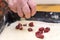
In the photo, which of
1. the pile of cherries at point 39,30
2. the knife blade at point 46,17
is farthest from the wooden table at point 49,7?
the pile of cherries at point 39,30

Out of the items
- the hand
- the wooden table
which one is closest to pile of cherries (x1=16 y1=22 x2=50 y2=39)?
the wooden table

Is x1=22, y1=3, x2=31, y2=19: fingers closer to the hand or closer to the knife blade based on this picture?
the hand

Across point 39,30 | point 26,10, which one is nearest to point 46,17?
point 39,30

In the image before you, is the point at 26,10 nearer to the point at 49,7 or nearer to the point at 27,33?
the point at 27,33

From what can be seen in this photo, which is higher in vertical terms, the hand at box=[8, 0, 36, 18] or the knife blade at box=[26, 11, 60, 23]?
the hand at box=[8, 0, 36, 18]

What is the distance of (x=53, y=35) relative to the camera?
41.9 inches

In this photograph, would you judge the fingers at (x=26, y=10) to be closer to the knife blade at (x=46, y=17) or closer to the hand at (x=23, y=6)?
the hand at (x=23, y=6)

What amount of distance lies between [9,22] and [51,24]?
0.28m

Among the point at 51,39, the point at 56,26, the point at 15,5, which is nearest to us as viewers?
the point at 15,5

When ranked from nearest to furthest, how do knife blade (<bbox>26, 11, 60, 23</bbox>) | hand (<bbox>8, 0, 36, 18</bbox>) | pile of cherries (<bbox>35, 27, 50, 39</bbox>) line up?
1. hand (<bbox>8, 0, 36, 18</bbox>)
2. pile of cherries (<bbox>35, 27, 50, 39</bbox>)
3. knife blade (<bbox>26, 11, 60, 23</bbox>)

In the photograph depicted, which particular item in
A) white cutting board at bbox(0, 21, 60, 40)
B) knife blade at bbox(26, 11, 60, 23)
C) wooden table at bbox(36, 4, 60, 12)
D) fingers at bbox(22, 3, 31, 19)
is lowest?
white cutting board at bbox(0, 21, 60, 40)

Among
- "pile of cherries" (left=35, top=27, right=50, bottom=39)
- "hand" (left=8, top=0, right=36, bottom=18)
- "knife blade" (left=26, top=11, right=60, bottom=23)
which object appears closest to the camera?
"hand" (left=8, top=0, right=36, bottom=18)

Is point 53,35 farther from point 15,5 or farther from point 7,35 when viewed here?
point 15,5

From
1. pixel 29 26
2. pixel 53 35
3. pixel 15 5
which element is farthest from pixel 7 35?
pixel 15 5
